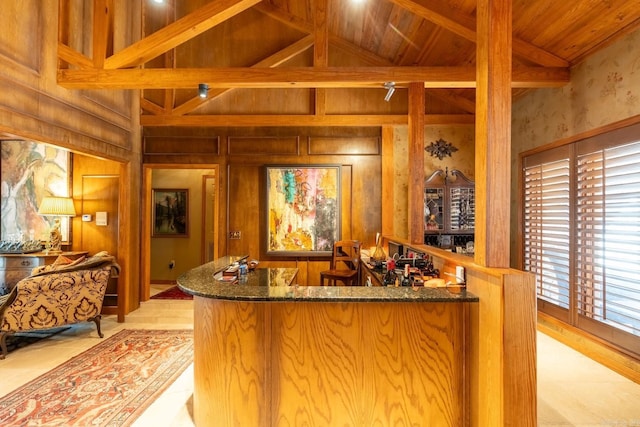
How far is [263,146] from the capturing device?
5.28m

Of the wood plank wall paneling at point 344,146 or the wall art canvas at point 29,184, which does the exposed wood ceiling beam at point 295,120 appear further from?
the wall art canvas at point 29,184

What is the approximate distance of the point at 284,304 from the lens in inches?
77.8

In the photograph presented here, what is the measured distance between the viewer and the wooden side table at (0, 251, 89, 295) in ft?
13.7

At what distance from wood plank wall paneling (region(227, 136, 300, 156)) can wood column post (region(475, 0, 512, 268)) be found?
3567 millimetres

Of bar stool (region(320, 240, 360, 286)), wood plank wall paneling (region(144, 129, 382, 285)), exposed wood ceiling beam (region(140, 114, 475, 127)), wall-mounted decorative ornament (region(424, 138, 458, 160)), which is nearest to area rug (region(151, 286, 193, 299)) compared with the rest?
Answer: wood plank wall paneling (region(144, 129, 382, 285))

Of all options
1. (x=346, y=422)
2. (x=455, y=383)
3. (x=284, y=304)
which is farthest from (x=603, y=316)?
(x=284, y=304)

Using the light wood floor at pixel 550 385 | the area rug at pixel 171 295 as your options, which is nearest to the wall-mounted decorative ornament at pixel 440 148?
the light wood floor at pixel 550 385

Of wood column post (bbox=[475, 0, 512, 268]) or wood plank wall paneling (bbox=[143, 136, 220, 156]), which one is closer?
wood column post (bbox=[475, 0, 512, 268])

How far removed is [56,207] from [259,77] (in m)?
3.33

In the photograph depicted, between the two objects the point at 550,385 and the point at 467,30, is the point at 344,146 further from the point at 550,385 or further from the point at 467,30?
the point at 550,385

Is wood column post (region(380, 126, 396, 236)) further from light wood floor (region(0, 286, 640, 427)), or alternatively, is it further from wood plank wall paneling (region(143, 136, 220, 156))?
wood plank wall paneling (region(143, 136, 220, 156))

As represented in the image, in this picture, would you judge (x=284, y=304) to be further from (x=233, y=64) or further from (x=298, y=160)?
(x=233, y=64)

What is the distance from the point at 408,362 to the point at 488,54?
Answer: 1.94 metres

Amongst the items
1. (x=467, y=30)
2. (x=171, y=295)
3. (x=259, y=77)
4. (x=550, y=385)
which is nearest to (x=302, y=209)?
(x=259, y=77)
